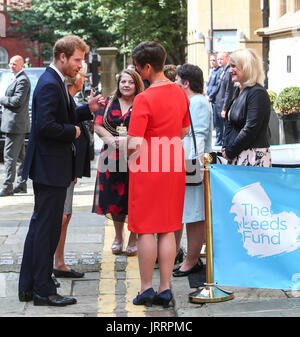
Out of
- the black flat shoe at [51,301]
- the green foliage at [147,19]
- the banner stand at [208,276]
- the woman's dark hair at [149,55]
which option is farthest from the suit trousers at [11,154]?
the green foliage at [147,19]

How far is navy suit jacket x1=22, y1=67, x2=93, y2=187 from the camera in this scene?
16.9 ft

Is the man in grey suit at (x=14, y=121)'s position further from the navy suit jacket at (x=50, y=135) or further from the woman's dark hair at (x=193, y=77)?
the navy suit jacket at (x=50, y=135)

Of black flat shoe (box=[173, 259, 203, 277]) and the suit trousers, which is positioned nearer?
black flat shoe (box=[173, 259, 203, 277])

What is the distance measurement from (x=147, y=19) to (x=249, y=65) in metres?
38.5

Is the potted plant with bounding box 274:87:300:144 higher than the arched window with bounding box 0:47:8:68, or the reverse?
the arched window with bounding box 0:47:8:68

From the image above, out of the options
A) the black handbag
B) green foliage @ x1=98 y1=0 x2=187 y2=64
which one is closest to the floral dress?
the black handbag

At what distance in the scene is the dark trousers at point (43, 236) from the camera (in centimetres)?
529

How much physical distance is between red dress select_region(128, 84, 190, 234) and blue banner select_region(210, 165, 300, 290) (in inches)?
11.8

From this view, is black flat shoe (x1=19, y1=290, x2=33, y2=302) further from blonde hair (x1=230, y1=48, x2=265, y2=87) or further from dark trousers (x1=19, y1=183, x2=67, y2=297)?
blonde hair (x1=230, y1=48, x2=265, y2=87)

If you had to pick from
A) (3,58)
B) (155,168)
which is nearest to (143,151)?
(155,168)

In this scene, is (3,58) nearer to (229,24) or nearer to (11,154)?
(229,24)

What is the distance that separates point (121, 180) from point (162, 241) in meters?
1.58
